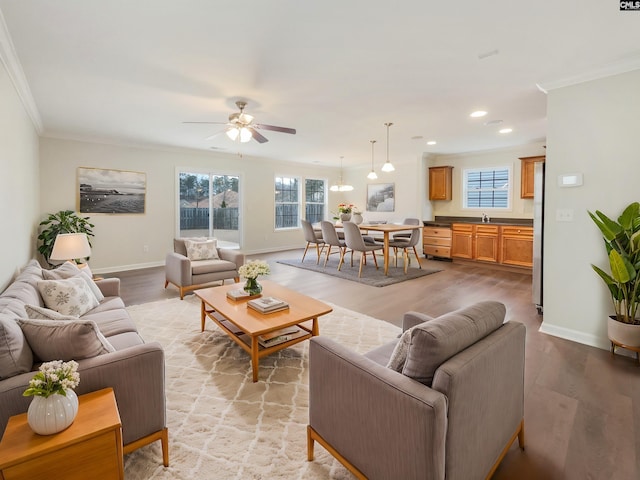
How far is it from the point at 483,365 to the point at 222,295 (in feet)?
8.00

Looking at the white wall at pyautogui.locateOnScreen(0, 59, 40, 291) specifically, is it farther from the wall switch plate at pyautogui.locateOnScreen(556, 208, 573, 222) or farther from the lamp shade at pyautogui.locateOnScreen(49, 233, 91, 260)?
the wall switch plate at pyautogui.locateOnScreen(556, 208, 573, 222)

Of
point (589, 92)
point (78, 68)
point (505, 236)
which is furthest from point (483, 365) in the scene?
point (505, 236)

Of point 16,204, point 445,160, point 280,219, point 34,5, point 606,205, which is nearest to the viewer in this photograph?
point 34,5

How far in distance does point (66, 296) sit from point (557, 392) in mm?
3483

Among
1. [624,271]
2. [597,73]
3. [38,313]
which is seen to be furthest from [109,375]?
[597,73]

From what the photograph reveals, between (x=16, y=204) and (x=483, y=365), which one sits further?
(x=16, y=204)

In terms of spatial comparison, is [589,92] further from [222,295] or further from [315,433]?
[222,295]

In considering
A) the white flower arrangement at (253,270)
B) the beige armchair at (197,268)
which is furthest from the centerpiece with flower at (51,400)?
the beige armchair at (197,268)

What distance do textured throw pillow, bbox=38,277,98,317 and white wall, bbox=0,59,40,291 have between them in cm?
46

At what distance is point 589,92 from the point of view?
2.79 metres

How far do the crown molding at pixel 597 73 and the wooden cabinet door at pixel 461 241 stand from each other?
12.9 ft

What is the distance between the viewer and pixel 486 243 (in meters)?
6.36

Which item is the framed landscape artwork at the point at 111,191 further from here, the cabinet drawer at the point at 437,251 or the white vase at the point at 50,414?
the cabinet drawer at the point at 437,251

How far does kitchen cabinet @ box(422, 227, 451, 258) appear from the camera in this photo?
695cm
